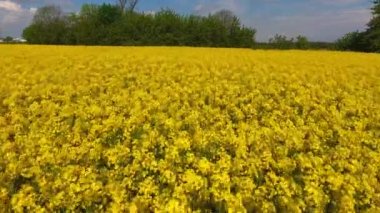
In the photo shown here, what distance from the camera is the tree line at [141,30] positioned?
146ft

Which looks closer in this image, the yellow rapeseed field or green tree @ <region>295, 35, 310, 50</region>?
the yellow rapeseed field

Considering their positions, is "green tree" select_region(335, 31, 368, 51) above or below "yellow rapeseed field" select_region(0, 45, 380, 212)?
below

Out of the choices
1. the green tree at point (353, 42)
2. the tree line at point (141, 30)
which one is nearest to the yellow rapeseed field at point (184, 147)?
the tree line at point (141, 30)

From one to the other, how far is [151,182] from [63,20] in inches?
1801

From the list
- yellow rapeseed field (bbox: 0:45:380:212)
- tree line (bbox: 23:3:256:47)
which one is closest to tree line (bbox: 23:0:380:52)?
tree line (bbox: 23:3:256:47)

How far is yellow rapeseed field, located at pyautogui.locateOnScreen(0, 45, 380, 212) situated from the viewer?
21.1 feet

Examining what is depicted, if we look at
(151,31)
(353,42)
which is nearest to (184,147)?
(151,31)

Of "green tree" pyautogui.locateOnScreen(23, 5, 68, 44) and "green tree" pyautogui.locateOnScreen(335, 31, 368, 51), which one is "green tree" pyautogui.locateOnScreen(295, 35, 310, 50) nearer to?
"green tree" pyautogui.locateOnScreen(335, 31, 368, 51)

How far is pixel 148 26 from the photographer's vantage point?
45312mm

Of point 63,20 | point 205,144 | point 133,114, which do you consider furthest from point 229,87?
point 63,20

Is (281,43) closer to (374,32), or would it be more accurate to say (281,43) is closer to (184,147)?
(374,32)

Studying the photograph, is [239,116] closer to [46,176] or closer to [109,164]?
[109,164]

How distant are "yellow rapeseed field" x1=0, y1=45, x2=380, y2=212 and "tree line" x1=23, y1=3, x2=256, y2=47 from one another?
32260 millimetres

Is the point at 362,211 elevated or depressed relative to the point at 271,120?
depressed
